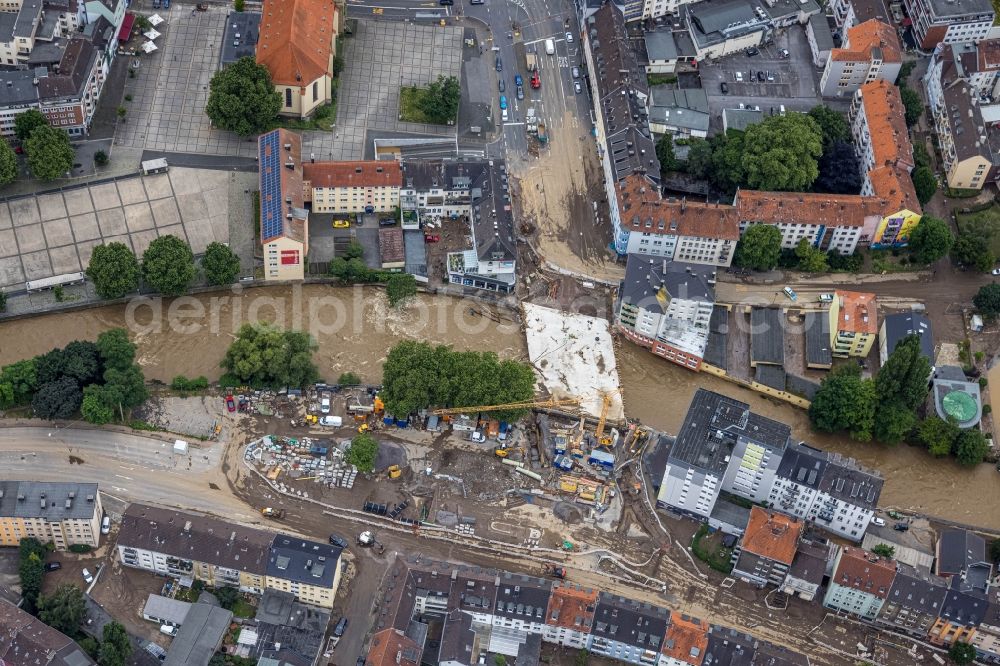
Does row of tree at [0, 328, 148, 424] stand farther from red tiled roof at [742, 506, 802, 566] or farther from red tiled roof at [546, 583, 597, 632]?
red tiled roof at [742, 506, 802, 566]

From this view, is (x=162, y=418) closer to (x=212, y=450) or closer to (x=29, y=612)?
(x=212, y=450)

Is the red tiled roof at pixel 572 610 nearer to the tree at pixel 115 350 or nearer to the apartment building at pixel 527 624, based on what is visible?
the apartment building at pixel 527 624

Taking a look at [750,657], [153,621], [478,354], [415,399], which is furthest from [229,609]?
[750,657]

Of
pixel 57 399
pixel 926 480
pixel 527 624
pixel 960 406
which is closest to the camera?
pixel 527 624

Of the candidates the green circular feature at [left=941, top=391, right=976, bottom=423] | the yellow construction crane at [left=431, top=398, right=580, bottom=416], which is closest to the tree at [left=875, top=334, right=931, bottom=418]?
the green circular feature at [left=941, top=391, right=976, bottom=423]

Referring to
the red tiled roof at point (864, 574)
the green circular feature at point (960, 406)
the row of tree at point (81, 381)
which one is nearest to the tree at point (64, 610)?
the row of tree at point (81, 381)

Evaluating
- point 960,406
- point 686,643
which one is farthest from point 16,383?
point 960,406

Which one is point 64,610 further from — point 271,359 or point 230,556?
point 271,359
